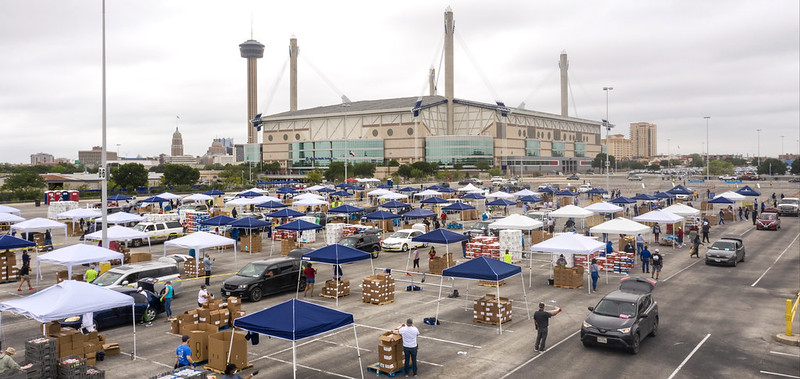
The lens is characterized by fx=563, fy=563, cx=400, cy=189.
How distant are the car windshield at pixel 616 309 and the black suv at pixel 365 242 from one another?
16.3m

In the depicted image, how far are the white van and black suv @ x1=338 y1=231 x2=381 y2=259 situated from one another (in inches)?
399

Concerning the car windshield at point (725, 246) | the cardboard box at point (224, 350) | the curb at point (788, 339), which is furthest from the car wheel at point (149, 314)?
the car windshield at point (725, 246)

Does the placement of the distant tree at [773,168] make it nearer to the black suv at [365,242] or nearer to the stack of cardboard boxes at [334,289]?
the black suv at [365,242]

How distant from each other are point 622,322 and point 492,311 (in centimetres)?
411

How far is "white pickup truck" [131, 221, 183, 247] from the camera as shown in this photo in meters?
35.6

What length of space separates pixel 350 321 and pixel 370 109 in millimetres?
162684

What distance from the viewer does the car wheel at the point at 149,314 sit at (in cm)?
1812

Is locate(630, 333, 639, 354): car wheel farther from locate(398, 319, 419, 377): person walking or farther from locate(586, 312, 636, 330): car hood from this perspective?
locate(398, 319, 419, 377): person walking

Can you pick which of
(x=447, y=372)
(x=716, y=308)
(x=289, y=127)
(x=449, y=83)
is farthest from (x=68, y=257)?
(x=289, y=127)

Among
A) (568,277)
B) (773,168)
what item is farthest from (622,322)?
(773,168)

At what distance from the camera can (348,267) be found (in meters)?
28.7

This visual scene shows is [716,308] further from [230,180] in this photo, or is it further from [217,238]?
[230,180]

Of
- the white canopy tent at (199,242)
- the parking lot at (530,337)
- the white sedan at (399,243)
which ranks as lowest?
the parking lot at (530,337)

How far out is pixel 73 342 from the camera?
45.3 feet
